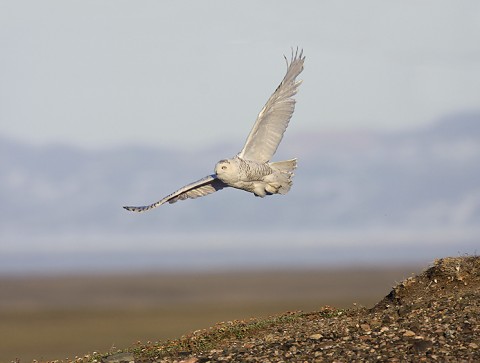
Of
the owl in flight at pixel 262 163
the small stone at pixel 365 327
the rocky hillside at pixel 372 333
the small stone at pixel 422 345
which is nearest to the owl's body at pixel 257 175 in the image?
the owl in flight at pixel 262 163

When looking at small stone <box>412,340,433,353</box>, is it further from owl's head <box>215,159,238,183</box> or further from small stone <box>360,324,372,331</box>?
owl's head <box>215,159,238,183</box>

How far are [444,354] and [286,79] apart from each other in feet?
21.5

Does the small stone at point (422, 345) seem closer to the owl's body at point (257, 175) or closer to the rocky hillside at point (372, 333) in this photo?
the rocky hillside at point (372, 333)

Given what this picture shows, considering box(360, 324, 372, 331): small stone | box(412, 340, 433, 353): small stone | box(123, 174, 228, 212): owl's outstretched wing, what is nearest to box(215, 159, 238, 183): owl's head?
box(123, 174, 228, 212): owl's outstretched wing

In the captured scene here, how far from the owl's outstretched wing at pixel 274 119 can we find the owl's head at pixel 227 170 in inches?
22.8

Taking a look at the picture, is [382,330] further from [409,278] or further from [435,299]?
[409,278]

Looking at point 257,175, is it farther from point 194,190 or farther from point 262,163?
point 194,190

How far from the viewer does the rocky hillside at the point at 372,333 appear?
498 inches

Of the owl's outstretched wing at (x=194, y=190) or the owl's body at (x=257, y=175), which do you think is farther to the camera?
the owl's outstretched wing at (x=194, y=190)

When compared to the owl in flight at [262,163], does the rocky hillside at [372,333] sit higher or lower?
lower

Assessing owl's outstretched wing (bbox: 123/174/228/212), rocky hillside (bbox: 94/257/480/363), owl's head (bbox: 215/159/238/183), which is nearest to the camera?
rocky hillside (bbox: 94/257/480/363)

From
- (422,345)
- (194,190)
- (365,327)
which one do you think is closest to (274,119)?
(194,190)

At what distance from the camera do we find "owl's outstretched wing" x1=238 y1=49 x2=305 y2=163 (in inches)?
668

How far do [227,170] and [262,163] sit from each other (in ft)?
3.52
